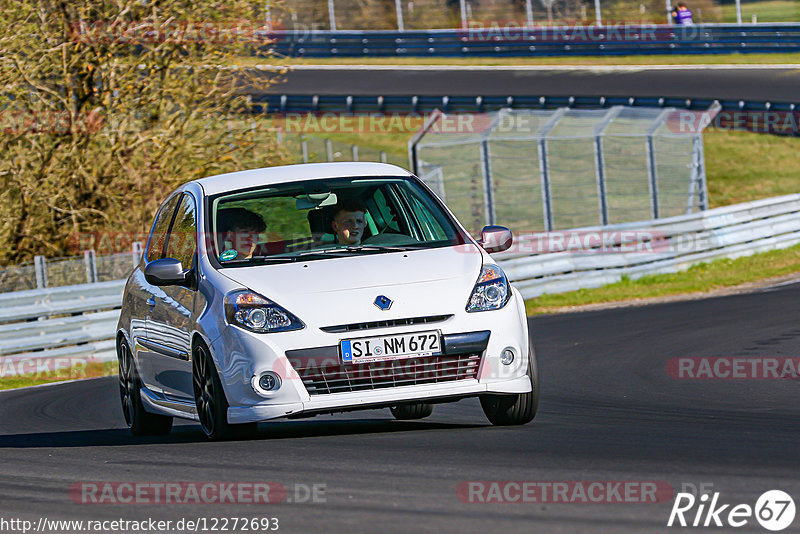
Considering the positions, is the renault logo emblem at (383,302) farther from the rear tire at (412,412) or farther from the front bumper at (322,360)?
the rear tire at (412,412)

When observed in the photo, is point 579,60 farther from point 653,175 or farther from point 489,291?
point 489,291

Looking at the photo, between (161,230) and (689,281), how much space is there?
552 inches

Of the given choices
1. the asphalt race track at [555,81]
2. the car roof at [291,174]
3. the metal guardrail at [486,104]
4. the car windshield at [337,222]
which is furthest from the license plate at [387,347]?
the asphalt race track at [555,81]

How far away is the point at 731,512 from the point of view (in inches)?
203

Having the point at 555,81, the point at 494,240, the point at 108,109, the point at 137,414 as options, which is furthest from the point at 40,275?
the point at 555,81

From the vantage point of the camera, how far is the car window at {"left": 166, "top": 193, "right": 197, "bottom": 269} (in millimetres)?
8477

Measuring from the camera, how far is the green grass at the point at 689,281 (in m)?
20.6

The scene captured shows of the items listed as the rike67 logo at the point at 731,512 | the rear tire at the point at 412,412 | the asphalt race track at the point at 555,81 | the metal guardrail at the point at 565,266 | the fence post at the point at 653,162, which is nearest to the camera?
the rike67 logo at the point at 731,512

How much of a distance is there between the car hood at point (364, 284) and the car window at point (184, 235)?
0.66 m

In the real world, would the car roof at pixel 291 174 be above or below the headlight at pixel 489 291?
above

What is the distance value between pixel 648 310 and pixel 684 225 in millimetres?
5184

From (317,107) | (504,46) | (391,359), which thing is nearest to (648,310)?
(391,359)

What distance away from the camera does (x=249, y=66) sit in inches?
837

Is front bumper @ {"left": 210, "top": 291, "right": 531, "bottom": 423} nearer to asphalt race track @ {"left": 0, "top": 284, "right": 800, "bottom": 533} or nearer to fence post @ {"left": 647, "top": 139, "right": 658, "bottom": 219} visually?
asphalt race track @ {"left": 0, "top": 284, "right": 800, "bottom": 533}
